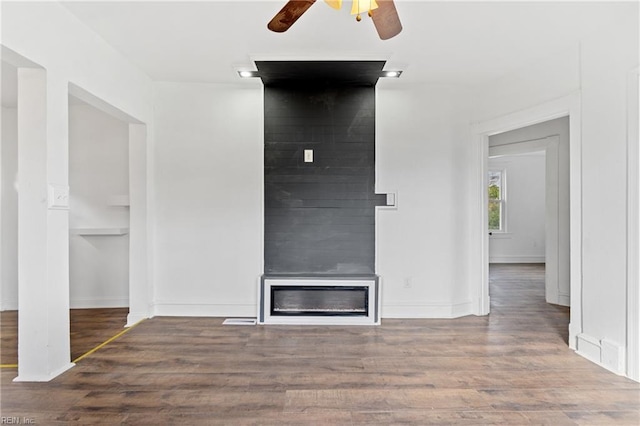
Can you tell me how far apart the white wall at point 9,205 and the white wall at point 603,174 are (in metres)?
5.88

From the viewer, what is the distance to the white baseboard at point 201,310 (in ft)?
13.0

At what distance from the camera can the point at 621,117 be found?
2.57 m

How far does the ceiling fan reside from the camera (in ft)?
6.61

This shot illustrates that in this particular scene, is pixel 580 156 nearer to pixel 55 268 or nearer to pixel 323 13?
pixel 323 13

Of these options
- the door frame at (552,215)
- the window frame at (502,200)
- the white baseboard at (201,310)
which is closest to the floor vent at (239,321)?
the white baseboard at (201,310)

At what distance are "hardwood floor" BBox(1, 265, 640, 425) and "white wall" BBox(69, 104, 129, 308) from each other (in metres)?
0.93

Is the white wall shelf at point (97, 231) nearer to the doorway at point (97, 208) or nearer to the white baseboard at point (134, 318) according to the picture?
the doorway at point (97, 208)

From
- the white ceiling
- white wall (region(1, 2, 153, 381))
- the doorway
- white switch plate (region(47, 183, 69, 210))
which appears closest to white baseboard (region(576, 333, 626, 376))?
the white ceiling

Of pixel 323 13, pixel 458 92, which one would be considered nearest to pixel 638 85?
pixel 458 92

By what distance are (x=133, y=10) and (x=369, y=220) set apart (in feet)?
9.10

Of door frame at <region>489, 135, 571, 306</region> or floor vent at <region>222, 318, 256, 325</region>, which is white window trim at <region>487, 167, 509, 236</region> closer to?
door frame at <region>489, 135, 571, 306</region>

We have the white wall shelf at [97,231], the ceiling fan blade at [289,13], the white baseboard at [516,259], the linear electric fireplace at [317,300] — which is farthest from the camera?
the white baseboard at [516,259]

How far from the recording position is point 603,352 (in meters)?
2.68

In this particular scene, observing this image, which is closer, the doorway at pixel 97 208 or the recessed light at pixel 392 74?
the recessed light at pixel 392 74
